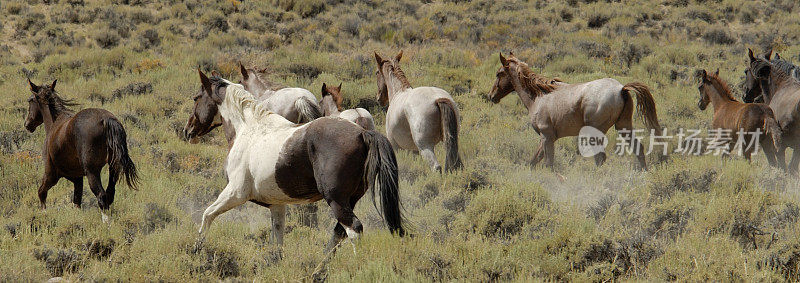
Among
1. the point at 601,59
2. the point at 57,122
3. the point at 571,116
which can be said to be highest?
the point at 57,122

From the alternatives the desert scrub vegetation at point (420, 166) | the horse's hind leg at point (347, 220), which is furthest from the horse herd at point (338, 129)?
the desert scrub vegetation at point (420, 166)

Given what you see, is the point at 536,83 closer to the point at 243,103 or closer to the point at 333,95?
the point at 333,95

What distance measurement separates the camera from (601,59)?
17.9 meters

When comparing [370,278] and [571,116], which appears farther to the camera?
[571,116]

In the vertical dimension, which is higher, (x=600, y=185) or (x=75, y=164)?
(x=75, y=164)

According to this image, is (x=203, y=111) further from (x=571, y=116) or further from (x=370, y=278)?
(x=571, y=116)

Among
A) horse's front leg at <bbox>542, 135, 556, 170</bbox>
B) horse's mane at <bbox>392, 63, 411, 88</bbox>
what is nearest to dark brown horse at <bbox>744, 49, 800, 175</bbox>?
horse's front leg at <bbox>542, 135, 556, 170</bbox>

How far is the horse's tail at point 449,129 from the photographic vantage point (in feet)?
26.6

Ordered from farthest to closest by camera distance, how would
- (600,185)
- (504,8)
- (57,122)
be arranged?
(504,8), (600,185), (57,122)

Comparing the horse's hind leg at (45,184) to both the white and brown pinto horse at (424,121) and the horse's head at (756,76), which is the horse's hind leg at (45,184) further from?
the horse's head at (756,76)

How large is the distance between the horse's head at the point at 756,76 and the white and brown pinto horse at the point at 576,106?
108 inches

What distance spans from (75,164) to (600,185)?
6732mm

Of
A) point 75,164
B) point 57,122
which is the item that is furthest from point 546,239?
point 57,122

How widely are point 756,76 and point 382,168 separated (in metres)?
8.61
